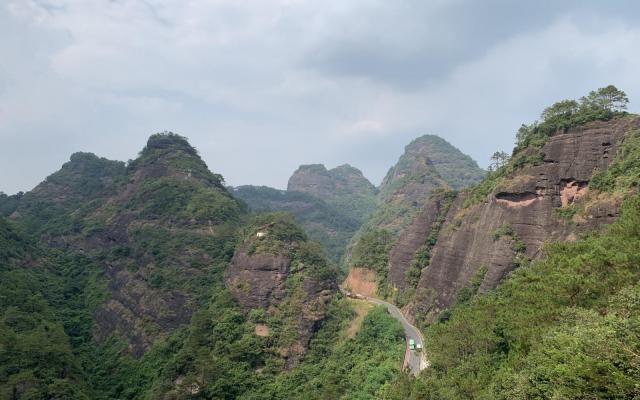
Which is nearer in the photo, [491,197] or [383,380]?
[383,380]

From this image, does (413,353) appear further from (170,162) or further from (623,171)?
(170,162)

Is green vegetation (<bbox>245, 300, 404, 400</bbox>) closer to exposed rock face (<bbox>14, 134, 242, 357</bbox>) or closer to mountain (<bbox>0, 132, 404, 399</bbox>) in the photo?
mountain (<bbox>0, 132, 404, 399</bbox>)

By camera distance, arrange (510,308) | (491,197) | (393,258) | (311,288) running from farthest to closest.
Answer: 1. (393,258)
2. (311,288)
3. (491,197)
4. (510,308)

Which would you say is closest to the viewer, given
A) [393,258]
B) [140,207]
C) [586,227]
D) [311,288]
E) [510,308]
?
[510,308]

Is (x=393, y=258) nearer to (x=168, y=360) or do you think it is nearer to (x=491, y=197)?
(x=491, y=197)

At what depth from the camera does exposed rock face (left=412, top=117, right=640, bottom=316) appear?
147 ft

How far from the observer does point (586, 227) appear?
41281 millimetres

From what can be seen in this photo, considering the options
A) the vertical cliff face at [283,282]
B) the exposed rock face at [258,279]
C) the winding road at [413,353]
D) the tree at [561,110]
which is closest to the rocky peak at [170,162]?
the vertical cliff face at [283,282]

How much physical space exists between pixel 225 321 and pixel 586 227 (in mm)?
42133

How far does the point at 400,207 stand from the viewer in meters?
140

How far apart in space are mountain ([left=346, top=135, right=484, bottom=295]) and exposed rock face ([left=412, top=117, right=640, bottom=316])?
1690 centimetres

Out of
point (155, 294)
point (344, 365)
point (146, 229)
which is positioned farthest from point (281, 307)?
point (146, 229)

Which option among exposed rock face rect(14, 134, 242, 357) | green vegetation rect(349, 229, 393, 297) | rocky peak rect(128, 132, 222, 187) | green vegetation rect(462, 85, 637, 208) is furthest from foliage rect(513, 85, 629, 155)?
rocky peak rect(128, 132, 222, 187)

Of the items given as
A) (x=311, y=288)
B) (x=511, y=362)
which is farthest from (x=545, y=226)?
(x=311, y=288)
